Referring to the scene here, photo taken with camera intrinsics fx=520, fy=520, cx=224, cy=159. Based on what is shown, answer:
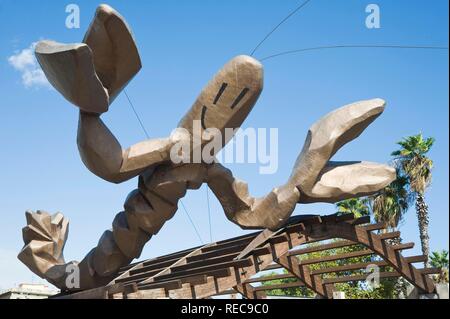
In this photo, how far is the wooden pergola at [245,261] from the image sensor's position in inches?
286

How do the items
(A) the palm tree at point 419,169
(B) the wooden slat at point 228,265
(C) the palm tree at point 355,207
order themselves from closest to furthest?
(B) the wooden slat at point 228,265 < (A) the palm tree at point 419,169 < (C) the palm tree at point 355,207

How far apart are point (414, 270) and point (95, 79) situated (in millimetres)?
6319

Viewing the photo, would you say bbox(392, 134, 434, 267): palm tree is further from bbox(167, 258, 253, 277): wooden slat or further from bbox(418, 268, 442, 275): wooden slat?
bbox(167, 258, 253, 277): wooden slat

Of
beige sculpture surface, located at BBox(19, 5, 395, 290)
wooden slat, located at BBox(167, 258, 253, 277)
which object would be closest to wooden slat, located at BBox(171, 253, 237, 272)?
wooden slat, located at BBox(167, 258, 253, 277)

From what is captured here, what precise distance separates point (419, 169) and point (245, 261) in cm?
1386

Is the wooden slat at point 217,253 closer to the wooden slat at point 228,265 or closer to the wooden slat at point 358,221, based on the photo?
the wooden slat at point 228,265

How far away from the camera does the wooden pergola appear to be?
725 cm

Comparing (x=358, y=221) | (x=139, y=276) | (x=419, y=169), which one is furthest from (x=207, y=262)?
(x=419, y=169)

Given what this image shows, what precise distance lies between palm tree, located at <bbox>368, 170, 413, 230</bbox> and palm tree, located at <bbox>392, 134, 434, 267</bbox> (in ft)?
1.80

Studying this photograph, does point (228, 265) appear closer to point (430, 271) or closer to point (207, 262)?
point (207, 262)

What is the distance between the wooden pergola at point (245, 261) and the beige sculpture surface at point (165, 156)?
16.4 inches

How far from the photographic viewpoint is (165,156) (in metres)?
7.91

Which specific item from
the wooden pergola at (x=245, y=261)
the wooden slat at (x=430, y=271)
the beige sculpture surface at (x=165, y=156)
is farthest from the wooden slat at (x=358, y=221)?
the wooden slat at (x=430, y=271)
